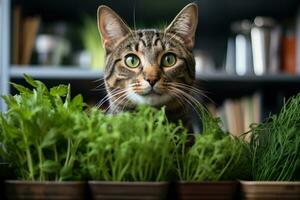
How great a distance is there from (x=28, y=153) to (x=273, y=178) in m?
0.32

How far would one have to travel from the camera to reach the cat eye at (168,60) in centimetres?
95

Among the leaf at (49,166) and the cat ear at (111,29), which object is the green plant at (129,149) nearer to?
the leaf at (49,166)

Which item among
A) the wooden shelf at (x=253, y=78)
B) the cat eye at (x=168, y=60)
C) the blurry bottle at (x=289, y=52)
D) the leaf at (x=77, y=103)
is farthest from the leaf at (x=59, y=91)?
the blurry bottle at (x=289, y=52)

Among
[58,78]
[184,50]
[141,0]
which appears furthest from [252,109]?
[184,50]

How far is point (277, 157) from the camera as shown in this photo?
738mm

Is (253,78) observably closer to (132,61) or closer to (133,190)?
(132,61)

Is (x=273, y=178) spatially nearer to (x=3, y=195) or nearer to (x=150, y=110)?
(x=150, y=110)

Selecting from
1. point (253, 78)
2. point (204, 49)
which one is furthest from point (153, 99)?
point (204, 49)

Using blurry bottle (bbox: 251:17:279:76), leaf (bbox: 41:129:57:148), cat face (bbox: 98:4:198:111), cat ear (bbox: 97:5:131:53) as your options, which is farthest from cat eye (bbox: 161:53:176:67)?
blurry bottle (bbox: 251:17:279:76)

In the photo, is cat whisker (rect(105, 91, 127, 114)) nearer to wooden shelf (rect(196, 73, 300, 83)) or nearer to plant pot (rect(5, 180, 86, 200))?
plant pot (rect(5, 180, 86, 200))

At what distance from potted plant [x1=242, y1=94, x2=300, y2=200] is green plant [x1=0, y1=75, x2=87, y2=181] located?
0.73 ft

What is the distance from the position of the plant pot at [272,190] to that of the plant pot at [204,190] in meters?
0.04

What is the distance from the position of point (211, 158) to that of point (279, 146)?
0.12 metres

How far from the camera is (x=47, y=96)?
750 mm
